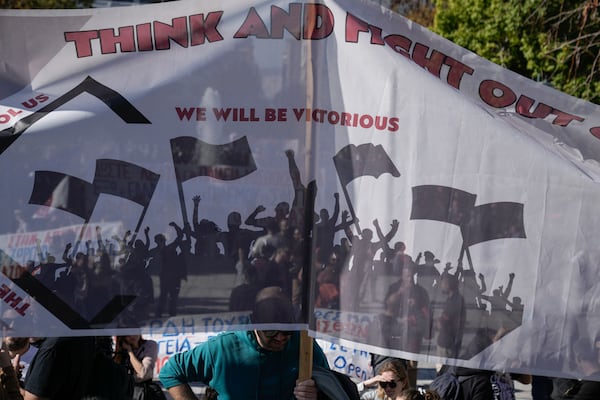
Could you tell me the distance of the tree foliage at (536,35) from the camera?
12070 mm

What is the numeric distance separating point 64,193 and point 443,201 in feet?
5.08

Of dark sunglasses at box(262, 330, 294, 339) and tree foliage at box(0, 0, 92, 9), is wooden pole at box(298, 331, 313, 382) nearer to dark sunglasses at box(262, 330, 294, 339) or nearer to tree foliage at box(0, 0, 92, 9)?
dark sunglasses at box(262, 330, 294, 339)

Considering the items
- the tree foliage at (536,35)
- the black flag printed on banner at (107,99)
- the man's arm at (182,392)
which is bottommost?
Answer: the man's arm at (182,392)

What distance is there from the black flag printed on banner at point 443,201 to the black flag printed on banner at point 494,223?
0.04m

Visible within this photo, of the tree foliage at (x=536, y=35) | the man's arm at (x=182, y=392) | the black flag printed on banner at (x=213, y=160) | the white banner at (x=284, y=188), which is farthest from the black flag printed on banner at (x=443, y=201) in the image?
the tree foliage at (x=536, y=35)

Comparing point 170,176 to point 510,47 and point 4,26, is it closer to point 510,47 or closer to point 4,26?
point 4,26

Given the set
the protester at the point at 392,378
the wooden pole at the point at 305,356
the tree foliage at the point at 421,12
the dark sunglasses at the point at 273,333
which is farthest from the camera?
the tree foliage at the point at 421,12

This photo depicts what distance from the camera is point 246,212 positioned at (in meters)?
4.13

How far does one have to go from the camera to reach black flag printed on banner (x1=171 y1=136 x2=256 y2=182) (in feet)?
13.5

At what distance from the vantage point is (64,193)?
4.05 metres

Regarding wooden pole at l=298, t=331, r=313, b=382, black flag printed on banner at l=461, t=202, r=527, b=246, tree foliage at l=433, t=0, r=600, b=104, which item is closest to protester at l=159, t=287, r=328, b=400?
wooden pole at l=298, t=331, r=313, b=382

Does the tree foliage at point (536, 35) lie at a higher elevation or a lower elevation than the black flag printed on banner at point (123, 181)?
higher

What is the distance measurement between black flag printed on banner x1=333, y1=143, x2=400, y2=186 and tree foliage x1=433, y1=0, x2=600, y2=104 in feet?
21.7

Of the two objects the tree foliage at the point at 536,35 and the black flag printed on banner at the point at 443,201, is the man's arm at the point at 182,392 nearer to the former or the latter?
the black flag printed on banner at the point at 443,201
